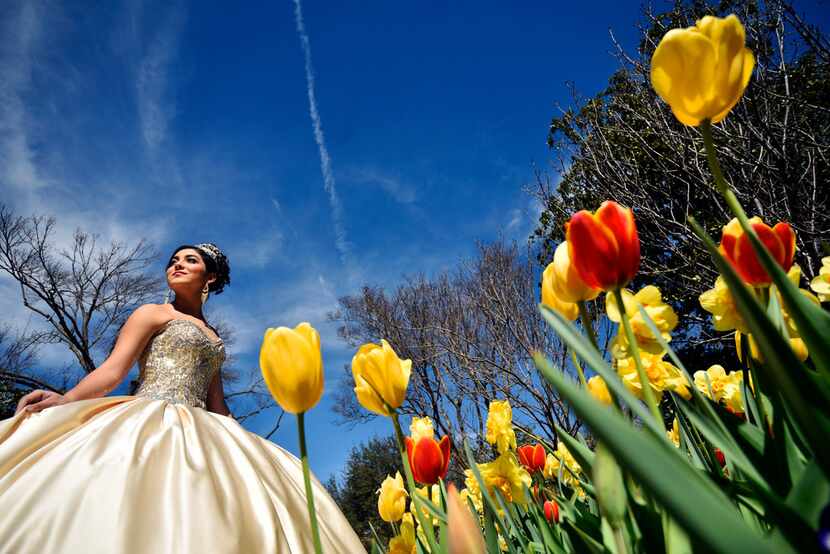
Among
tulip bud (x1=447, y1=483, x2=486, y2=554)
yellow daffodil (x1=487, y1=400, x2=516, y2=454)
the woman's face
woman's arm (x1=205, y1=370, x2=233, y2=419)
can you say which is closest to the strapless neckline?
woman's arm (x1=205, y1=370, x2=233, y2=419)

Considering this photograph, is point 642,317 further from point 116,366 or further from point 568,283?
point 116,366

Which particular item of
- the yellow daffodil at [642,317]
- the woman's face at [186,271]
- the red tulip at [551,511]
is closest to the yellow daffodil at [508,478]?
the red tulip at [551,511]

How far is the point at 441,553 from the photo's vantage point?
71cm

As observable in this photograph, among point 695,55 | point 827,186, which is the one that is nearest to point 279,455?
point 695,55

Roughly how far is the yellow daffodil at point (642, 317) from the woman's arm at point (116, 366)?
2.16 metres

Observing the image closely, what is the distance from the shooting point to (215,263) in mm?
3254

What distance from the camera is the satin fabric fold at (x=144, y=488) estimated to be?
1.27m

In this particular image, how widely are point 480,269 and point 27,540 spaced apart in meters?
7.76

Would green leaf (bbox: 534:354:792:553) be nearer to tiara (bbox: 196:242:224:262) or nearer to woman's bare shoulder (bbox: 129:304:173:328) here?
woman's bare shoulder (bbox: 129:304:173:328)

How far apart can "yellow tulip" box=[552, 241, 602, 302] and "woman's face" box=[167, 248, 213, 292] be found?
9.02 feet

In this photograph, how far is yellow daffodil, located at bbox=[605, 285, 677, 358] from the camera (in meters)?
0.64

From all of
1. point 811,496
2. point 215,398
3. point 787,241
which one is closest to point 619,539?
point 811,496

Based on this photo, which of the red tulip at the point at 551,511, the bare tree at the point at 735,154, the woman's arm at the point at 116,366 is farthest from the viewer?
the bare tree at the point at 735,154

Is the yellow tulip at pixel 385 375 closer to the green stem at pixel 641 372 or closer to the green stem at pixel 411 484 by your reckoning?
the green stem at pixel 411 484
